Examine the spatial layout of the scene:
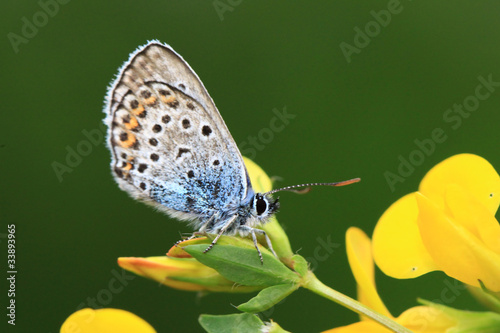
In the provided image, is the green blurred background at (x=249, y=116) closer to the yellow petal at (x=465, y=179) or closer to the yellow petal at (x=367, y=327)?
the yellow petal at (x=465, y=179)

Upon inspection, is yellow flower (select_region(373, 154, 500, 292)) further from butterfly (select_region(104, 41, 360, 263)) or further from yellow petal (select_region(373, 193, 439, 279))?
butterfly (select_region(104, 41, 360, 263))

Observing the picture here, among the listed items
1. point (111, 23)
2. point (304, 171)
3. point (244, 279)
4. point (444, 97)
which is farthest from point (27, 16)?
point (244, 279)

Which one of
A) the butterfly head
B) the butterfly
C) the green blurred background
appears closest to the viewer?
the butterfly head

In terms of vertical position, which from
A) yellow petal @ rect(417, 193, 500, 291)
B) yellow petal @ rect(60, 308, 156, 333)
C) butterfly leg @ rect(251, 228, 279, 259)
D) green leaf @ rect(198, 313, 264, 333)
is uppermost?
yellow petal @ rect(60, 308, 156, 333)

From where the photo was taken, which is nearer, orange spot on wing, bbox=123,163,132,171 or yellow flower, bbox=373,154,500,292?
yellow flower, bbox=373,154,500,292

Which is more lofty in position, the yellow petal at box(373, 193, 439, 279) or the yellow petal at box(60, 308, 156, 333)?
the yellow petal at box(60, 308, 156, 333)

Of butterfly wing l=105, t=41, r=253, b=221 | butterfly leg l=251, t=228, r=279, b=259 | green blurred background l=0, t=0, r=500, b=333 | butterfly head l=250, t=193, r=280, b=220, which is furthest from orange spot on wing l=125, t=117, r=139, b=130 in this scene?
green blurred background l=0, t=0, r=500, b=333

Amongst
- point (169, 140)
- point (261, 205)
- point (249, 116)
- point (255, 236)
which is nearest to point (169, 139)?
point (169, 140)

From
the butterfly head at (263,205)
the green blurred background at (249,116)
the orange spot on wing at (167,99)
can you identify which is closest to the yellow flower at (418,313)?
the butterfly head at (263,205)
